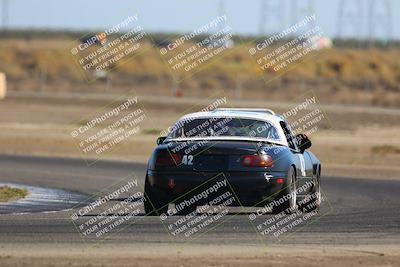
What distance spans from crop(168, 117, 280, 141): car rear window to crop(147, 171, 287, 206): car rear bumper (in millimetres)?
716

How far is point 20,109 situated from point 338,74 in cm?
4434

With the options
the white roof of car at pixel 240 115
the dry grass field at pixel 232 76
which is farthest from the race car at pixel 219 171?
the dry grass field at pixel 232 76

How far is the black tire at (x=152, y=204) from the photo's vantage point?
15.8 m

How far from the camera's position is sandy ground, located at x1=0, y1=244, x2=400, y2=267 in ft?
37.3

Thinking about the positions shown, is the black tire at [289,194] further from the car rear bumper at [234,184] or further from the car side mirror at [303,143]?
the car side mirror at [303,143]

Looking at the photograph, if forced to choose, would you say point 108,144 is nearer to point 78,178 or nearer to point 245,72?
point 78,178

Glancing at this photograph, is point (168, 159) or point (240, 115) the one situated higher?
point (168, 159)

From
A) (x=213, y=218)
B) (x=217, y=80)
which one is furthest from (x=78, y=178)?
(x=217, y=80)

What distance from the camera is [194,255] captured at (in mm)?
11938

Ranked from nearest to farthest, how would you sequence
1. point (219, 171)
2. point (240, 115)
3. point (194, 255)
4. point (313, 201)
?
point (194, 255) < point (219, 171) < point (240, 115) < point (313, 201)

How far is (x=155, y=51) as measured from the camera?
104 m

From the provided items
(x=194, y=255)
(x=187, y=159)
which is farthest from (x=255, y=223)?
(x=194, y=255)

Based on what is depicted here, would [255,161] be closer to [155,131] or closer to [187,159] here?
[187,159]

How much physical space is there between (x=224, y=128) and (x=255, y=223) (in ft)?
5.75
